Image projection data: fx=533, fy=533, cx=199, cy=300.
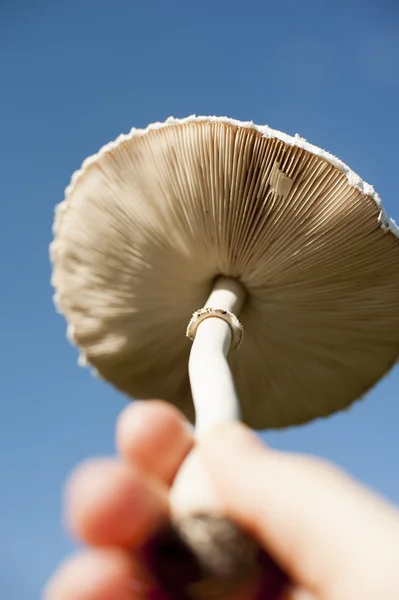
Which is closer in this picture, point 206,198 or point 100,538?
point 100,538

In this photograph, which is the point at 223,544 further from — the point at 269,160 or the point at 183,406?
the point at 183,406

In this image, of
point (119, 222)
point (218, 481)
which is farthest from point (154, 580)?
point (119, 222)

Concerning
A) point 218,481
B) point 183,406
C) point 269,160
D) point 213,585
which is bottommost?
point 213,585

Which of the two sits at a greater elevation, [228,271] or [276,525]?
[228,271]

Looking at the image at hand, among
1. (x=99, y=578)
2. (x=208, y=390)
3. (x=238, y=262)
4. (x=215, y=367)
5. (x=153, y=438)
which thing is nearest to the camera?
(x=99, y=578)

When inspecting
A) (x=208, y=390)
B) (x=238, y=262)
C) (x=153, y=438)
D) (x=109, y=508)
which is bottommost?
(x=109, y=508)

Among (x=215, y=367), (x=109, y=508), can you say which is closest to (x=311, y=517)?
(x=109, y=508)

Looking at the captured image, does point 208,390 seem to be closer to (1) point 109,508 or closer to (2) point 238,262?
(1) point 109,508
